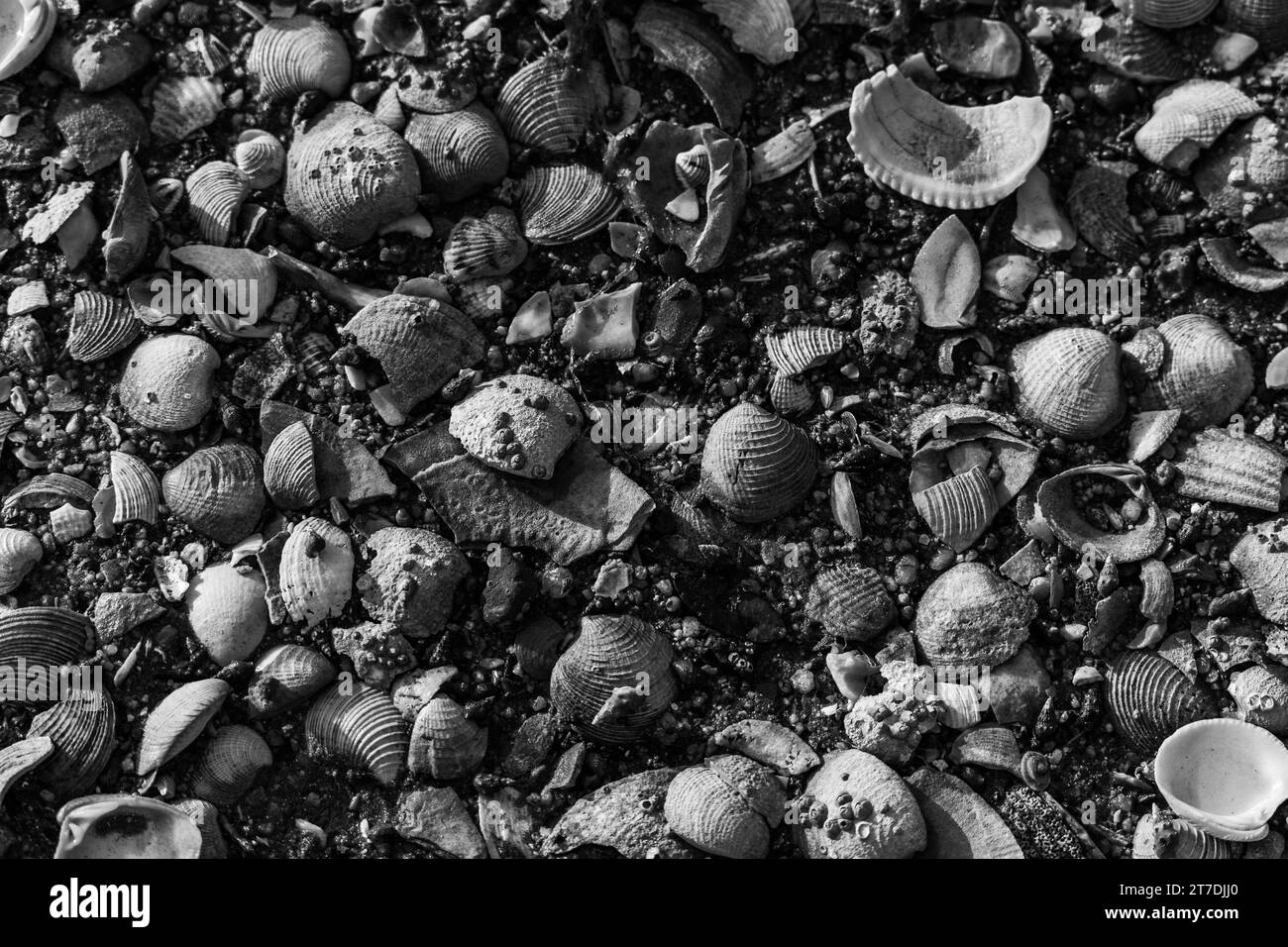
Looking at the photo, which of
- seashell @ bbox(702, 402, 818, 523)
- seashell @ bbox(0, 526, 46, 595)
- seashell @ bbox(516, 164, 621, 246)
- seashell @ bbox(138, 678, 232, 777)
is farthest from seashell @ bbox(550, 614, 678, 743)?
seashell @ bbox(0, 526, 46, 595)

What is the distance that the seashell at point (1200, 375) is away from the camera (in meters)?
4.63

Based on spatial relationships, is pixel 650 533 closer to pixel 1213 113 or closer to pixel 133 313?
pixel 133 313

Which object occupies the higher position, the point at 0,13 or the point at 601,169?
the point at 0,13

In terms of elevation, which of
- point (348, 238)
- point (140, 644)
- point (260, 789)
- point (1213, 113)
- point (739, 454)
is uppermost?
point (1213, 113)

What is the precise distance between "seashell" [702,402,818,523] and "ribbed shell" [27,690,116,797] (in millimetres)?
2448

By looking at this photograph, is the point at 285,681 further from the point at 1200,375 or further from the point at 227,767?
the point at 1200,375

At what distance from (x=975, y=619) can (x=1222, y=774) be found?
108 centimetres

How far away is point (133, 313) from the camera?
15.9 feet

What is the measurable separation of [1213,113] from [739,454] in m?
2.39

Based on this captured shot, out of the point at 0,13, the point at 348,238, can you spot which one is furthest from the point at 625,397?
the point at 0,13

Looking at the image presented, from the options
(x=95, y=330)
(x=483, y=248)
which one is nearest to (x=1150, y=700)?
(x=483, y=248)

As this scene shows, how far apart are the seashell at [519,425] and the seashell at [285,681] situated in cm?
101

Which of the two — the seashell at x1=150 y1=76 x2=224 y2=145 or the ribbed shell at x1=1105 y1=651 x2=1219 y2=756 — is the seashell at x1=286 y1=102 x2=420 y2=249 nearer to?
the seashell at x1=150 y1=76 x2=224 y2=145

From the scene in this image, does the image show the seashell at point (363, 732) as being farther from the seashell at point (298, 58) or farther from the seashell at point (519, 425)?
the seashell at point (298, 58)
